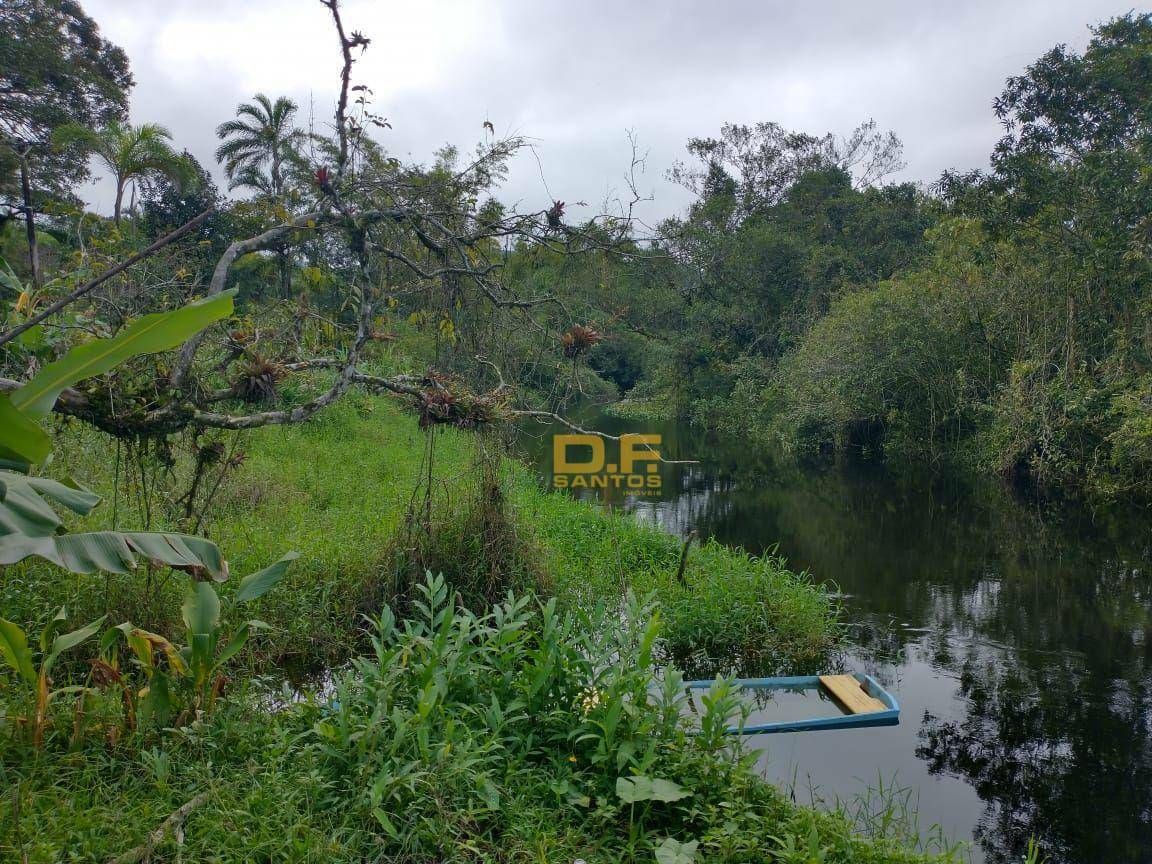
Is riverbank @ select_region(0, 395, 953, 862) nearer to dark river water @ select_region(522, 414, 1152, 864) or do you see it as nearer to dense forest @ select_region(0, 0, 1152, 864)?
dense forest @ select_region(0, 0, 1152, 864)

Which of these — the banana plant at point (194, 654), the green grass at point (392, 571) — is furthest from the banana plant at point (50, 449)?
the green grass at point (392, 571)

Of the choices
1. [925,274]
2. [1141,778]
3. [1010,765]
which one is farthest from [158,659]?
[925,274]

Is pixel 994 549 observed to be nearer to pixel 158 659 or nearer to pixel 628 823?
pixel 628 823

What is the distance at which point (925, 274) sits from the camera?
1574 cm

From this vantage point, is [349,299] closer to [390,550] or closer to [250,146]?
[390,550]

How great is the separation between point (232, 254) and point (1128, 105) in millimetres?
13675

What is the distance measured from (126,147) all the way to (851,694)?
14021mm

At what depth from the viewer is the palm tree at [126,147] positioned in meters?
12.9

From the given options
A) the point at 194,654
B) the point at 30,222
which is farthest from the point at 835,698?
the point at 30,222

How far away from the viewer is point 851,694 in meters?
4.84

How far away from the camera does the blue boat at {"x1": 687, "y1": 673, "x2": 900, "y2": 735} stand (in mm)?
4457

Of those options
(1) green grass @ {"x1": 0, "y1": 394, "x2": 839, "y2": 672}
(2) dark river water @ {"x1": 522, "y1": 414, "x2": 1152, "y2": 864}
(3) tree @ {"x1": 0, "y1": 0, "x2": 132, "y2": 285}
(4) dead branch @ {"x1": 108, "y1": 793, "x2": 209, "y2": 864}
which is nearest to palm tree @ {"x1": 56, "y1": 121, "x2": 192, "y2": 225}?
(3) tree @ {"x1": 0, "y1": 0, "x2": 132, "y2": 285}

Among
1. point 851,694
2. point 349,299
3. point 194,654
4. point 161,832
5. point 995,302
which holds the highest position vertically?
point 995,302

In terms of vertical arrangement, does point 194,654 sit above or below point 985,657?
above
